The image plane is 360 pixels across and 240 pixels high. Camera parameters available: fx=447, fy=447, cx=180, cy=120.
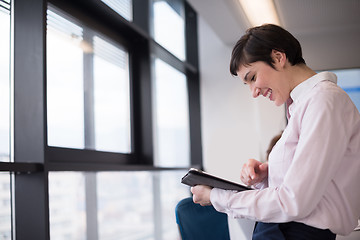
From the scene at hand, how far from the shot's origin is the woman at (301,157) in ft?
4.15

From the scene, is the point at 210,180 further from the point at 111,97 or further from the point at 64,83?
the point at 111,97

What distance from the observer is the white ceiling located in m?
4.11

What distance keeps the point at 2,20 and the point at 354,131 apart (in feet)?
6.07

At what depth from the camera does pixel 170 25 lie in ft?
15.9

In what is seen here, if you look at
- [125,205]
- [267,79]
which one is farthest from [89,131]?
[267,79]

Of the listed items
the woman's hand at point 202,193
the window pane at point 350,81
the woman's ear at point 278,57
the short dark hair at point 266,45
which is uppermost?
the window pane at point 350,81

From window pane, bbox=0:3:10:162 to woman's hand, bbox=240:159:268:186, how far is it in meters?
1.26

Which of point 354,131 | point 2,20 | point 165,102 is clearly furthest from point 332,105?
point 165,102

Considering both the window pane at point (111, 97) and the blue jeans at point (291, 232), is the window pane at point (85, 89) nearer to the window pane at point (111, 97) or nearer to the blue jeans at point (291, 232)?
the window pane at point (111, 97)

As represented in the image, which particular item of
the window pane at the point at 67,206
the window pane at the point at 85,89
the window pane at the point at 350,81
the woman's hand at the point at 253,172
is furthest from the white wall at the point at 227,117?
the woman's hand at the point at 253,172

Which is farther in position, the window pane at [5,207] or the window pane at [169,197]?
the window pane at [169,197]

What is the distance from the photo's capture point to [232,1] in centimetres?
381

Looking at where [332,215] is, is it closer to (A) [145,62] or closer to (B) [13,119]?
(B) [13,119]

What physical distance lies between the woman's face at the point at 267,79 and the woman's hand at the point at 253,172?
265 mm
